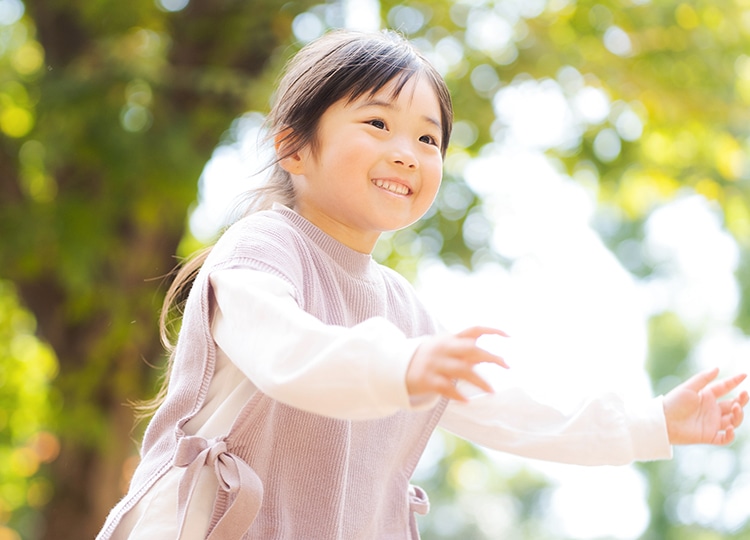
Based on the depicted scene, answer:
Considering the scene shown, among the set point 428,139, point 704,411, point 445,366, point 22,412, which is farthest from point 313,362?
point 22,412

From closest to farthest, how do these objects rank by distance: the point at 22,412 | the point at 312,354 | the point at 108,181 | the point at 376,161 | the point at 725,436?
the point at 312,354, the point at 376,161, the point at 725,436, the point at 108,181, the point at 22,412

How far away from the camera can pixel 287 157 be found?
5.27 feet

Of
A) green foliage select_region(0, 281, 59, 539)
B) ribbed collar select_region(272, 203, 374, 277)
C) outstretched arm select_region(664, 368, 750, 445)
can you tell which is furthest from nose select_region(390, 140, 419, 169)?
green foliage select_region(0, 281, 59, 539)

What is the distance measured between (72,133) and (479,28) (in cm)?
184

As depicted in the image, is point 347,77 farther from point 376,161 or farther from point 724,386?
point 724,386

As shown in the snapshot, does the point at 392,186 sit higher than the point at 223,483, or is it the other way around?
the point at 392,186

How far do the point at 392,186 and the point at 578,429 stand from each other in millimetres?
527

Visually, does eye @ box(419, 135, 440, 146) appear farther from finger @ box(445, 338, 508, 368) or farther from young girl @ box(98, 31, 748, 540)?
finger @ box(445, 338, 508, 368)

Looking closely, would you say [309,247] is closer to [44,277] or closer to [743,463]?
[44,277]

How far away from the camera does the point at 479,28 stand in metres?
4.25

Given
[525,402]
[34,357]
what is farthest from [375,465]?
[34,357]

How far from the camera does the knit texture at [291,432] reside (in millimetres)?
1387

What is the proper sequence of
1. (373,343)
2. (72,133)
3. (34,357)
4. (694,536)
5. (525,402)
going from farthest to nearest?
(694,536)
(34,357)
(72,133)
(525,402)
(373,343)

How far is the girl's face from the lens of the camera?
4.88 feet
